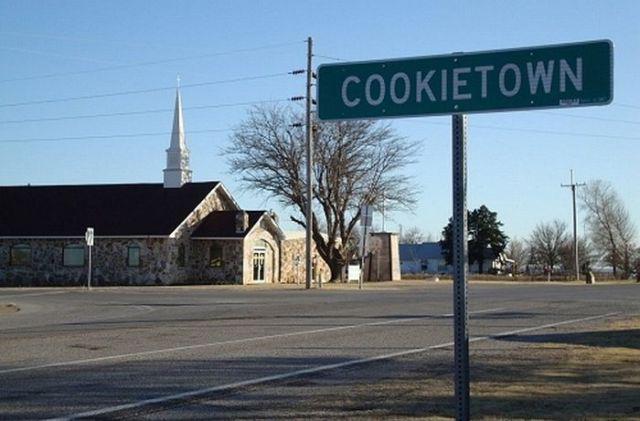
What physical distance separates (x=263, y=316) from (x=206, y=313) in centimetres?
231

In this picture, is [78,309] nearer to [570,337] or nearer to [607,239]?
[570,337]

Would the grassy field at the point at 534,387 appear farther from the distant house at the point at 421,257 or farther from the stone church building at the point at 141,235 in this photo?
the distant house at the point at 421,257

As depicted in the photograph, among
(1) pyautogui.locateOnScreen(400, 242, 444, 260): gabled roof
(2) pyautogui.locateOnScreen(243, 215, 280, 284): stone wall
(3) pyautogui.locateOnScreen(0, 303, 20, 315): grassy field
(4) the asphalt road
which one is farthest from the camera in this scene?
(1) pyautogui.locateOnScreen(400, 242, 444, 260): gabled roof

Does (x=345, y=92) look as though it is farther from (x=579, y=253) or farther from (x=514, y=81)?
(x=579, y=253)

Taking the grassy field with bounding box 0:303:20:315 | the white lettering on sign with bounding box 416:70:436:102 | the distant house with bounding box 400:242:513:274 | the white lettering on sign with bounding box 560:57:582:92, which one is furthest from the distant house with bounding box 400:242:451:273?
the white lettering on sign with bounding box 560:57:582:92

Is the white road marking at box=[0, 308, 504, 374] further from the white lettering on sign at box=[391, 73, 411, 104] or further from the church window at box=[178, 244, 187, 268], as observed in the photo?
the church window at box=[178, 244, 187, 268]

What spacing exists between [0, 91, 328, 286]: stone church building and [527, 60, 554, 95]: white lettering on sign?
150ft

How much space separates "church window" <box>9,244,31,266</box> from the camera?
52.2m

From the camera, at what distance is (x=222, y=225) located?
2094 inches

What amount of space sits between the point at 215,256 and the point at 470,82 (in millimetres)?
47420

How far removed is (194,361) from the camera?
44.2 feet

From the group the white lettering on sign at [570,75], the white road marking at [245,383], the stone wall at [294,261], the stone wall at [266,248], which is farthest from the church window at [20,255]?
the white lettering on sign at [570,75]

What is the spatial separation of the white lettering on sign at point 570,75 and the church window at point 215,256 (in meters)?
47.4

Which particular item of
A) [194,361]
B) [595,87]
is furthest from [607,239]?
[595,87]
